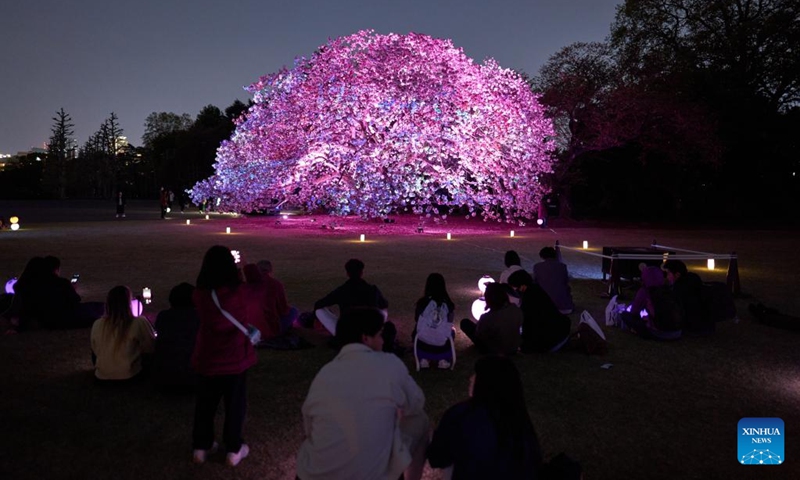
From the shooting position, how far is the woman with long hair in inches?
117

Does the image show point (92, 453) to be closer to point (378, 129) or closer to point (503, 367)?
point (503, 367)

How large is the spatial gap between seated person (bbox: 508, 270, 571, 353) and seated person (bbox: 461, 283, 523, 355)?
484 millimetres

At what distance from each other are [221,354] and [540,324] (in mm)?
4232

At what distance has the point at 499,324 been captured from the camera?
6770 mm

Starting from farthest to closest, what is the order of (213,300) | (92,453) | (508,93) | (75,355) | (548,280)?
(508,93)
(548,280)
(75,355)
(92,453)
(213,300)

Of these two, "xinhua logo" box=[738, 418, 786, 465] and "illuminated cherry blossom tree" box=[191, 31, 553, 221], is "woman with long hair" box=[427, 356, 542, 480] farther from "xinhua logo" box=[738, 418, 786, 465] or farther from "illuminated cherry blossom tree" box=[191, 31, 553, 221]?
"illuminated cherry blossom tree" box=[191, 31, 553, 221]

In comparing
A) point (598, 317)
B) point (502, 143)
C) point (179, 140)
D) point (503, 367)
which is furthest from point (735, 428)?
point (179, 140)

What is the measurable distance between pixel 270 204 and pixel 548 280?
75.8ft

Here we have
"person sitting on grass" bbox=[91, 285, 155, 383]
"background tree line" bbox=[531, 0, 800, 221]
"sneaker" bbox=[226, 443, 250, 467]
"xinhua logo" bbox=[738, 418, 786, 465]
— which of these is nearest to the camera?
"sneaker" bbox=[226, 443, 250, 467]

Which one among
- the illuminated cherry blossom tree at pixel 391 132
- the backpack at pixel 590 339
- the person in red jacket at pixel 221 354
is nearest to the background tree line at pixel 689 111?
the illuminated cherry blossom tree at pixel 391 132

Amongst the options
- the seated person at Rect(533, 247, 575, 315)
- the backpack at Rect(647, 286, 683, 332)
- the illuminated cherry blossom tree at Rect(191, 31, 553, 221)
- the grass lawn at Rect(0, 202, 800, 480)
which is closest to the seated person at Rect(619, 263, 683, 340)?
the backpack at Rect(647, 286, 683, 332)

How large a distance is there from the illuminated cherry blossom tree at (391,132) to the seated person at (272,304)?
59.4 feet

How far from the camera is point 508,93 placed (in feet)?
93.6

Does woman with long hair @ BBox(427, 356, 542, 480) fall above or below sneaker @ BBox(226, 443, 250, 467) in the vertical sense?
above
